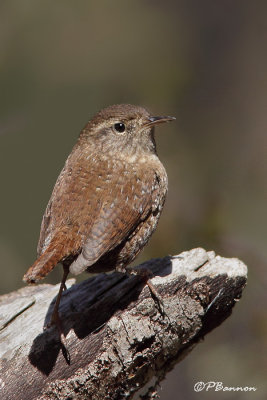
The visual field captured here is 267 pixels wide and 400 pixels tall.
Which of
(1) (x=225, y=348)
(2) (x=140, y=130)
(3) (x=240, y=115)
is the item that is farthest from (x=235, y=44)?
(1) (x=225, y=348)

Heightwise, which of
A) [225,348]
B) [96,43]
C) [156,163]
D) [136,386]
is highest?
[96,43]

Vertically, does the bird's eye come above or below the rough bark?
above

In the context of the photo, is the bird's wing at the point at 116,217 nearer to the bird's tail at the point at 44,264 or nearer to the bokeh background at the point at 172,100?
the bird's tail at the point at 44,264

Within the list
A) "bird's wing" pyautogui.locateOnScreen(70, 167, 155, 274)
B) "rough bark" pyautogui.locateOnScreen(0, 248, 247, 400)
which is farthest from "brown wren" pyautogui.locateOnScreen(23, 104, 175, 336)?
"rough bark" pyautogui.locateOnScreen(0, 248, 247, 400)

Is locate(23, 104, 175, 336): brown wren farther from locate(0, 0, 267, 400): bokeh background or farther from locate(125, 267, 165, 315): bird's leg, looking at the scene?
locate(0, 0, 267, 400): bokeh background

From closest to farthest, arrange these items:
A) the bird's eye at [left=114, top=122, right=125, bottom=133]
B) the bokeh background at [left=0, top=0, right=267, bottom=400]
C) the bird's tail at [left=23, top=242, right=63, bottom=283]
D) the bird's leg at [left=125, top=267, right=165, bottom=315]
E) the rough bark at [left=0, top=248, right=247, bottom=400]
→ 1. the bird's tail at [left=23, top=242, right=63, bottom=283]
2. the rough bark at [left=0, top=248, right=247, bottom=400]
3. the bird's leg at [left=125, top=267, right=165, bottom=315]
4. the bird's eye at [left=114, top=122, right=125, bottom=133]
5. the bokeh background at [left=0, top=0, right=267, bottom=400]

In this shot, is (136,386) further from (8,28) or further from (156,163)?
(8,28)

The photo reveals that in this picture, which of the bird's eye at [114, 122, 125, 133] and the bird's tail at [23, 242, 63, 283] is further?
the bird's eye at [114, 122, 125, 133]

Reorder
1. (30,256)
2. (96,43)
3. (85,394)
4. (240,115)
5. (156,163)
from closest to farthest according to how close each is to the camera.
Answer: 1. (85,394)
2. (156,163)
3. (30,256)
4. (96,43)
5. (240,115)

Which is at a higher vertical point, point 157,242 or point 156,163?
point 156,163
